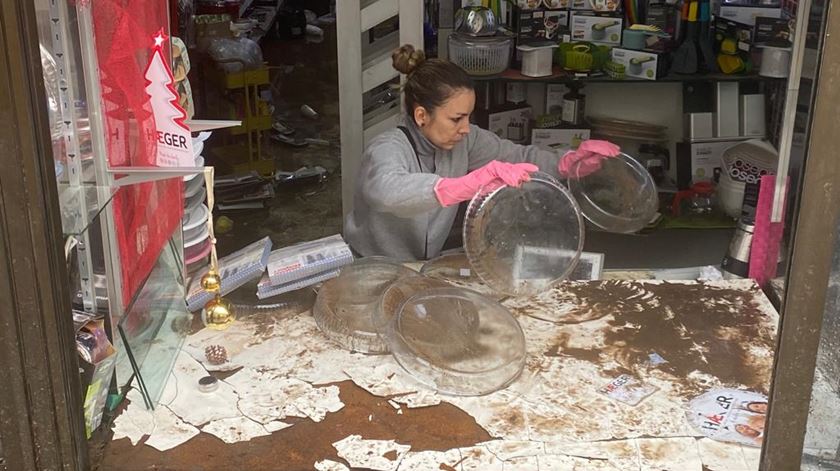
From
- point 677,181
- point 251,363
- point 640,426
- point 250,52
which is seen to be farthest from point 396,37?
point 640,426

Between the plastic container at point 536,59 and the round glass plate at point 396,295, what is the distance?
→ 8.49ft

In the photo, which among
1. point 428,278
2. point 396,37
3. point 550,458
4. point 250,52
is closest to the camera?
point 550,458

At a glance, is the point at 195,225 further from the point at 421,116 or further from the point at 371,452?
the point at 371,452

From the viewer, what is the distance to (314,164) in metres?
6.38

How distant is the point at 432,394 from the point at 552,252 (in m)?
0.51

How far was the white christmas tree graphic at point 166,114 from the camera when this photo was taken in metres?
1.94

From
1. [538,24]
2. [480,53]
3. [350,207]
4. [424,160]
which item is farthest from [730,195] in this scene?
[424,160]

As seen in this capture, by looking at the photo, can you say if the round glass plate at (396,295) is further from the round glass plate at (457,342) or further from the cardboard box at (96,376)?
the cardboard box at (96,376)

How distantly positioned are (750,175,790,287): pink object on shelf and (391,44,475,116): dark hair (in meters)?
0.93

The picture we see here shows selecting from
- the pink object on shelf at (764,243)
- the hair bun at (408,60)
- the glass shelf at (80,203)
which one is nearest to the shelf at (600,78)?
the hair bun at (408,60)

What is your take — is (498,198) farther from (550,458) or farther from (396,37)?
(396,37)

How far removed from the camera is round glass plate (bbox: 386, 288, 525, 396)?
82.0 inches

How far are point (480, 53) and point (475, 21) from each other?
177mm

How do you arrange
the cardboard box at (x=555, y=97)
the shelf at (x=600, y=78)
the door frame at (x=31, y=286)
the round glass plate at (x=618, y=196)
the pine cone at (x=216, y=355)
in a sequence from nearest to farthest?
1. the door frame at (x=31, y=286)
2. the pine cone at (x=216, y=355)
3. the round glass plate at (x=618, y=196)
4. the shelf at (x=600, y=78)
5. the cardboard box at (x=555, y=97)
